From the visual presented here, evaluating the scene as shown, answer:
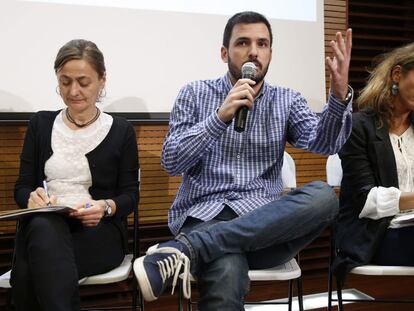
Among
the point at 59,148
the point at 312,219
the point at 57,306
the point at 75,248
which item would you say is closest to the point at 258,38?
the point at 312,219

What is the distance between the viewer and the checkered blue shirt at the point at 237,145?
1812mm

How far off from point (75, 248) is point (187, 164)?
1.73 ft

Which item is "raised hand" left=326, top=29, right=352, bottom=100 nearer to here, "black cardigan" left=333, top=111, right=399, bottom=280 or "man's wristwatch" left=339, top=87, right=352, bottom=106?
"man's wristwatch" left=339, top=87, right=352, bottom=106

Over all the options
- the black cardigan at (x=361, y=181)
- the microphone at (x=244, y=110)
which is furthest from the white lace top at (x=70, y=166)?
the black cardigan at (x=361, y=181)

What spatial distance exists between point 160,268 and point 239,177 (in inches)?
23.4

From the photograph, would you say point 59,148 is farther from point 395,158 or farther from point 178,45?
point 395,158

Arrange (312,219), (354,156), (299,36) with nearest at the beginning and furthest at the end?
(312,219) → (354,156) → (299,36)

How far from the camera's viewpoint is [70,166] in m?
2.01

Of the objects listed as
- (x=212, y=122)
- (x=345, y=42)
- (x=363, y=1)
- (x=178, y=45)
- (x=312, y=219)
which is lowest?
(x=312, y=219)

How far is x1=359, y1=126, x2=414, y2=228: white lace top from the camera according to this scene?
1.89 meters

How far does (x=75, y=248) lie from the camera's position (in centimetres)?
172

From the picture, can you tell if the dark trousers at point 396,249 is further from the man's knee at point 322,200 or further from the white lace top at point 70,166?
the white lace top at point 70,166

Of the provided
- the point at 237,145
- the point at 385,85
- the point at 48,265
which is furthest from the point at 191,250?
the point at 385,85

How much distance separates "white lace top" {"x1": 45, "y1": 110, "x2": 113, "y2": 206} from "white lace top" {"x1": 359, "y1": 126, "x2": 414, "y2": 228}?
118cm
